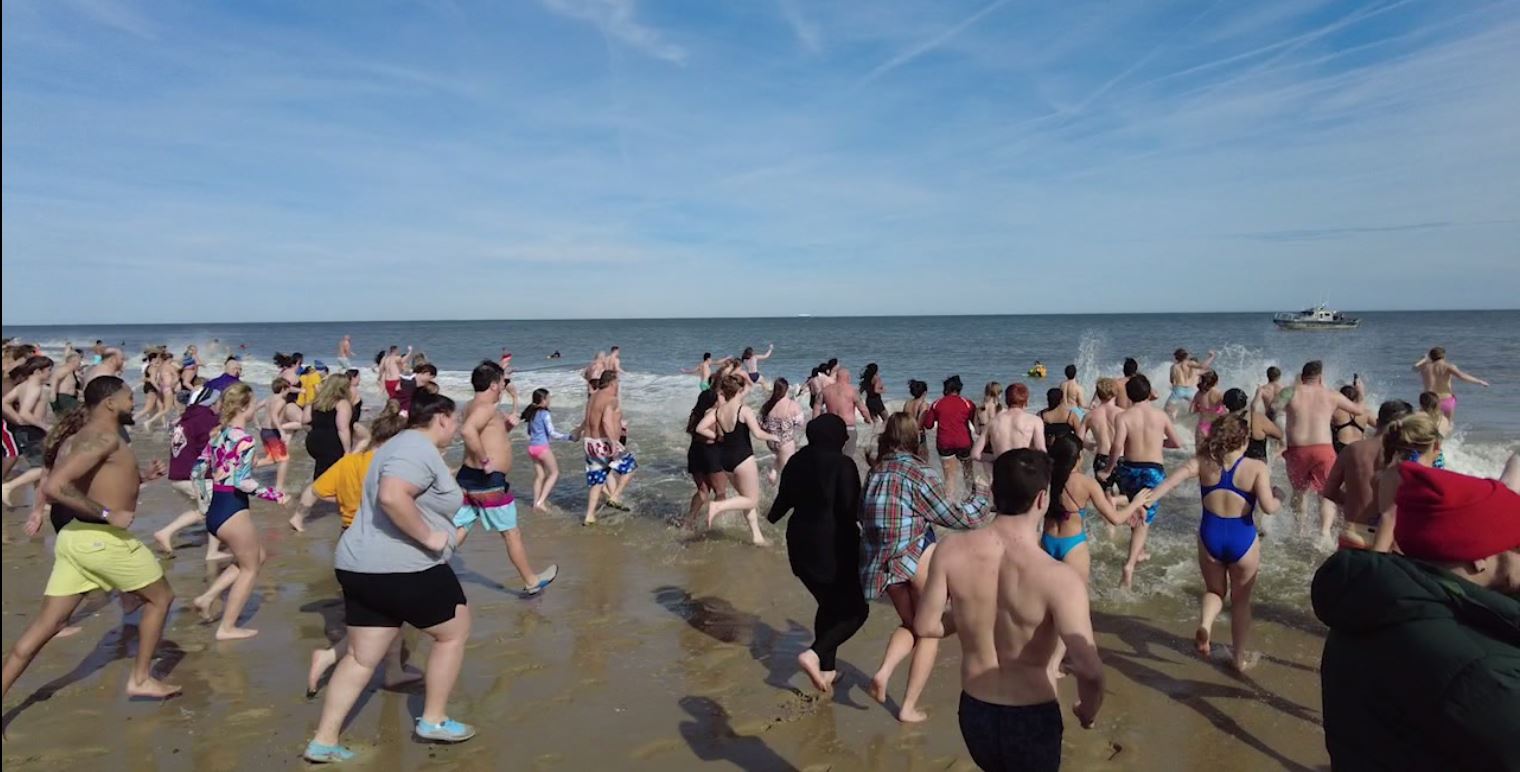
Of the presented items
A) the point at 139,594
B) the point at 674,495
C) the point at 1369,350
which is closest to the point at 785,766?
the point at 139,594

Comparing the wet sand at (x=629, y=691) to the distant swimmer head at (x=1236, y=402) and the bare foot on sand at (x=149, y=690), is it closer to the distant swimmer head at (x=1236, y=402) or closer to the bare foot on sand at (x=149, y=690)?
the bare foot on sand at (x=149, y=690)

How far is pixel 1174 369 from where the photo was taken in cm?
1316

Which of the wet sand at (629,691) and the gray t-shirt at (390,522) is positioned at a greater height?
the gray t-shirt at (390,522)

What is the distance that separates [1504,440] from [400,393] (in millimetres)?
17678

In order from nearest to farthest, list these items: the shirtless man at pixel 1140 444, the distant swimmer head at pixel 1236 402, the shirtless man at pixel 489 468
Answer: the shirtless man at pixel 489 468
the distant swimmer head at pixel 1236 402
the shirtless man at pixel 1140 444

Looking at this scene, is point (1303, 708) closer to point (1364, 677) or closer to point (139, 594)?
point (1364, 677)

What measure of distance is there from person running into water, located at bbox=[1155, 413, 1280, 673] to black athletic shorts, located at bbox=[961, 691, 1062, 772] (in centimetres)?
264

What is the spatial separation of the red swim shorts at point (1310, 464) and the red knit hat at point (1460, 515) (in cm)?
658

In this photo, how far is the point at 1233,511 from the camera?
15.7ft

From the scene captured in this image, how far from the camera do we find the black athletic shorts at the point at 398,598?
3.80m

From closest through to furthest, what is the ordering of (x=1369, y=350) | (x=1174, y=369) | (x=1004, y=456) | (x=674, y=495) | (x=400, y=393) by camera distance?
(x=1004, y=456), (x=400, y=393), (x=674, y=495), (x=1174, y=369), (x=1369, y=350)

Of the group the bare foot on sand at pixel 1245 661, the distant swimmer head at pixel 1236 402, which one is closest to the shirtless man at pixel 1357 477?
the bare foot on sand at pixel 1245 661

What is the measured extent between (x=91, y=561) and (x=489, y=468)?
2.41 metres

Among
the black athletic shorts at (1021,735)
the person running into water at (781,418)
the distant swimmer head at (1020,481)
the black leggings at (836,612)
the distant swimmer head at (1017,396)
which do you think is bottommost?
the black leggings at (836,612)
